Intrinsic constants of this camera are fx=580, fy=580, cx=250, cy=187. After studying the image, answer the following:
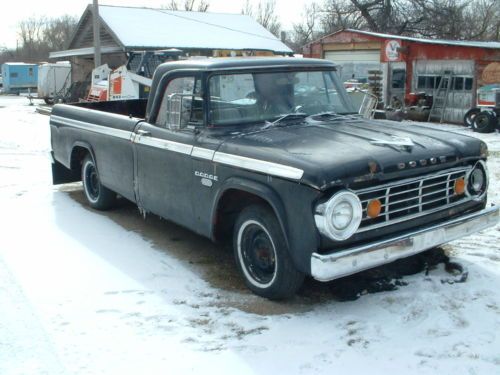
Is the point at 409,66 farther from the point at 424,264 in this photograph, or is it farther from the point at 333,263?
the point at 333,263

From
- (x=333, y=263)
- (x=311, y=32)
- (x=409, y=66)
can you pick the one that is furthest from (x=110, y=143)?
(x=311, y=32)

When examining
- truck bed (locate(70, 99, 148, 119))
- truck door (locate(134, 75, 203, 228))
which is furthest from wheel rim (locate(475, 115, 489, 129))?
truck door (locate(134, 75, 203, 228))

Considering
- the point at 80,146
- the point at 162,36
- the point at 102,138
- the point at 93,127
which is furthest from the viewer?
the point at 162,36

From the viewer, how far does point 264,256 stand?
4.56 m

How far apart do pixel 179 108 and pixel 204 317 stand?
194cm

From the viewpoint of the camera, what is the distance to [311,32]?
51000 millimetres

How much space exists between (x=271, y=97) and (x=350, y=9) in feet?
111

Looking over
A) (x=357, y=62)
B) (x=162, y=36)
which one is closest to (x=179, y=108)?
(x=357, y=62)

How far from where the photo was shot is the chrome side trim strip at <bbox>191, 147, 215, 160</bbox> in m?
4.80

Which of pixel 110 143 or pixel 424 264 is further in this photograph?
pixel 110 143

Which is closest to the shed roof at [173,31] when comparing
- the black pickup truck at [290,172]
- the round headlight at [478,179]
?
the black pickup truck at [290,172]

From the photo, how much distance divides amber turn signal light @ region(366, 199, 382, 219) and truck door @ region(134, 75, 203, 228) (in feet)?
5.56

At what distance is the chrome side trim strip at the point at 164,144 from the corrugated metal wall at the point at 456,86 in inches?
551

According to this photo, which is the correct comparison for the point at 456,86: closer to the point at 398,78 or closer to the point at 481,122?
the point at 398,78
